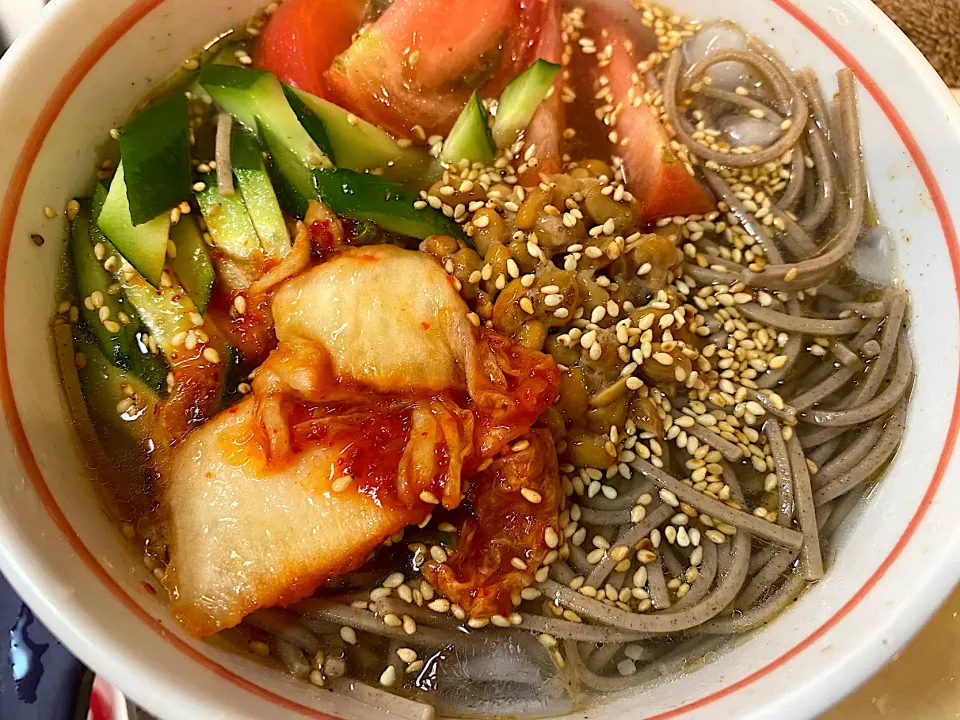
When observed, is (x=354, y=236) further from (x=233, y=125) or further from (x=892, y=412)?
(x=892, y=412)

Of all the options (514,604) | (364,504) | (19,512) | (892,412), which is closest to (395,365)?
(364,504)

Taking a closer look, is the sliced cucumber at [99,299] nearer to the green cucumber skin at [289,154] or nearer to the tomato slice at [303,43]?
the green cucumber skin at [289,154]

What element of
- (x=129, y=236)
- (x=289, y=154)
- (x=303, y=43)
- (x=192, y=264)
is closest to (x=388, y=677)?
(x=192, y=264)

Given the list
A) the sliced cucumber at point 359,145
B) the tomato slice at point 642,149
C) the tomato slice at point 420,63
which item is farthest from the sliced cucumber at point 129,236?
the tomato slice at point 642,149

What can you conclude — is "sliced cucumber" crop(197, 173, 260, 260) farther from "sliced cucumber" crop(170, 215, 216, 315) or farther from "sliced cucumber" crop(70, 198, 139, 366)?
"sliced cucumber" crop(70, 198, 139, 366)

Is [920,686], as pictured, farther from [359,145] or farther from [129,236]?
[129,236]

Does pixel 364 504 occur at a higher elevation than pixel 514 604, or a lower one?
higher

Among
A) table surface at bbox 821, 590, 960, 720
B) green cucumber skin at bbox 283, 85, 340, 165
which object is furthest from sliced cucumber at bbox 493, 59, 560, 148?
table surface at bbox 821, 590, 960, 720
